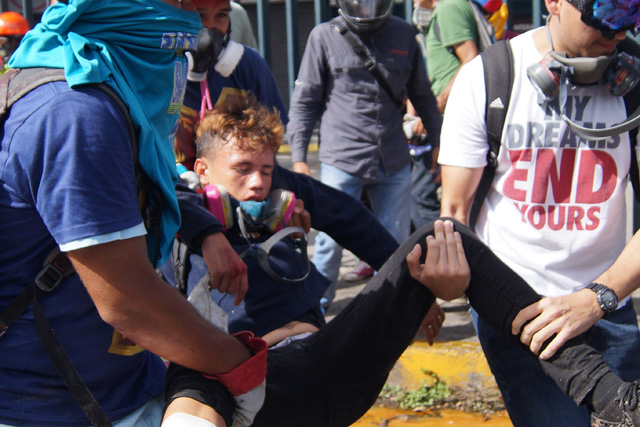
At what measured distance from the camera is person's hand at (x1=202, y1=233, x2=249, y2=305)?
7.32 ft

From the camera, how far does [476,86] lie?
8.18 feet

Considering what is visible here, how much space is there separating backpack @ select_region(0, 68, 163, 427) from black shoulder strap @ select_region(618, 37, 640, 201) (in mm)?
1587

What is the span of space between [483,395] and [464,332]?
1.73 feet

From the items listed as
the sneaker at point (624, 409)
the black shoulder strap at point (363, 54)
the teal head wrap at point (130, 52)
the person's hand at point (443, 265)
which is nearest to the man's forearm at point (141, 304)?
the teal head wrap at point (130, 52)

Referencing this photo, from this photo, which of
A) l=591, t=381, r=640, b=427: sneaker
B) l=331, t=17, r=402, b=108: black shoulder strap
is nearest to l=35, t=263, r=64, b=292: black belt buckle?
l=591, t=381, r=640, b=427: sneaker

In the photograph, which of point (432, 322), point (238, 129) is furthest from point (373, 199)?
point (432, 322)

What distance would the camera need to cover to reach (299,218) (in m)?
2.80

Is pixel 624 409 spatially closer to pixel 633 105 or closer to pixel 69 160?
pixel 633 105

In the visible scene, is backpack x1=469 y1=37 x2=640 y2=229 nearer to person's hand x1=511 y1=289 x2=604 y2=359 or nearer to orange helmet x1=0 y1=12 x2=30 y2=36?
person's hand x1=511 y1=289 x2=604 y2=359

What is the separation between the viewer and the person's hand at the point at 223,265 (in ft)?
7.32

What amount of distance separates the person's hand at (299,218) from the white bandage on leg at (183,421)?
1.10 meters

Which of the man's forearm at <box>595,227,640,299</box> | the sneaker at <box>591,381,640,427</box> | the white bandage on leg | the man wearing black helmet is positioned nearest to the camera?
the white bandage on leg

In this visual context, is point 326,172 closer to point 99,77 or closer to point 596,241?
point 596,241

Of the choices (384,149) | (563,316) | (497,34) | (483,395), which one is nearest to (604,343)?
(563,316)
